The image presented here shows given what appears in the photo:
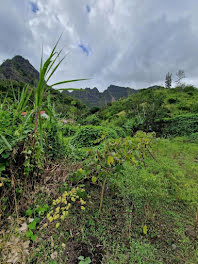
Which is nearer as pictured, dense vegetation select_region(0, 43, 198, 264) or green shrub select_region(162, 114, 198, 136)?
dense vegetation select_region(0, 43, 198, 264)

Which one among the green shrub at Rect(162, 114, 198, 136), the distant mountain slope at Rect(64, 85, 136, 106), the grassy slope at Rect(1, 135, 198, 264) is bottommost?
the grassy slope at Rect(1, 135, 198, 264)

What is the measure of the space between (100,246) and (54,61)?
65.8 inches

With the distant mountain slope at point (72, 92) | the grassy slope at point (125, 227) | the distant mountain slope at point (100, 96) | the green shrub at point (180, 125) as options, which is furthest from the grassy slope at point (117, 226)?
the green shrub at point (180, 125)

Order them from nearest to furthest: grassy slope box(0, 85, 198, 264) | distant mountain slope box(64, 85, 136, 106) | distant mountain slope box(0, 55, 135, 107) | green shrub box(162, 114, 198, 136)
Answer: grassy slope box(0, 85, 198, 264) → distant mountain slope box(64, 85, 136, 106) → distant mountain slope box(0, 55, 135, 107) → green shrub box(162, 114, 198, 136)

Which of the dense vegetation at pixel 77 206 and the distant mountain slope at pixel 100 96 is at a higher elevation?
the distant mountain slope at pixel 100 96

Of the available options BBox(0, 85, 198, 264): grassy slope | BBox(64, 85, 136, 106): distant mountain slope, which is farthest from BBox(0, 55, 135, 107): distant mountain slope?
BBox(0, 85, 198, 264): grassy slope

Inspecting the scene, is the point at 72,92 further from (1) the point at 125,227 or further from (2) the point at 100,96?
(2) the point at 100,96

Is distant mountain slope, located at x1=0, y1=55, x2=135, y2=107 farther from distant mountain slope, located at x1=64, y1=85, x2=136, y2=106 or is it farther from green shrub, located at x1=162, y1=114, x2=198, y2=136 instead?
green shrub, located at x1=162, y1=114, x2=198, y2=136

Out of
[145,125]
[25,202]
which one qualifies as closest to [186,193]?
[25,202]

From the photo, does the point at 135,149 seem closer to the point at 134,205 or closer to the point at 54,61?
the point at 134,205

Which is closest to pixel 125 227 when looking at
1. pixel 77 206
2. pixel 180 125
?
pixel 77 206

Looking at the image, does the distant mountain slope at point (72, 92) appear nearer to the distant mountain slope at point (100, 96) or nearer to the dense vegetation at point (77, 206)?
the distant mountain slope at point (100, 96)

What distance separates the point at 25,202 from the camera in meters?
1.23

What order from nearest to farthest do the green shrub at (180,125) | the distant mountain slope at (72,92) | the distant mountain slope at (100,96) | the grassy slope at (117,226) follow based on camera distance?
the grassy slope at (117,226) < the distant mountain slope at (100,96) < the distant mountain slope at (72,92) < the green shrub at (180,125)
